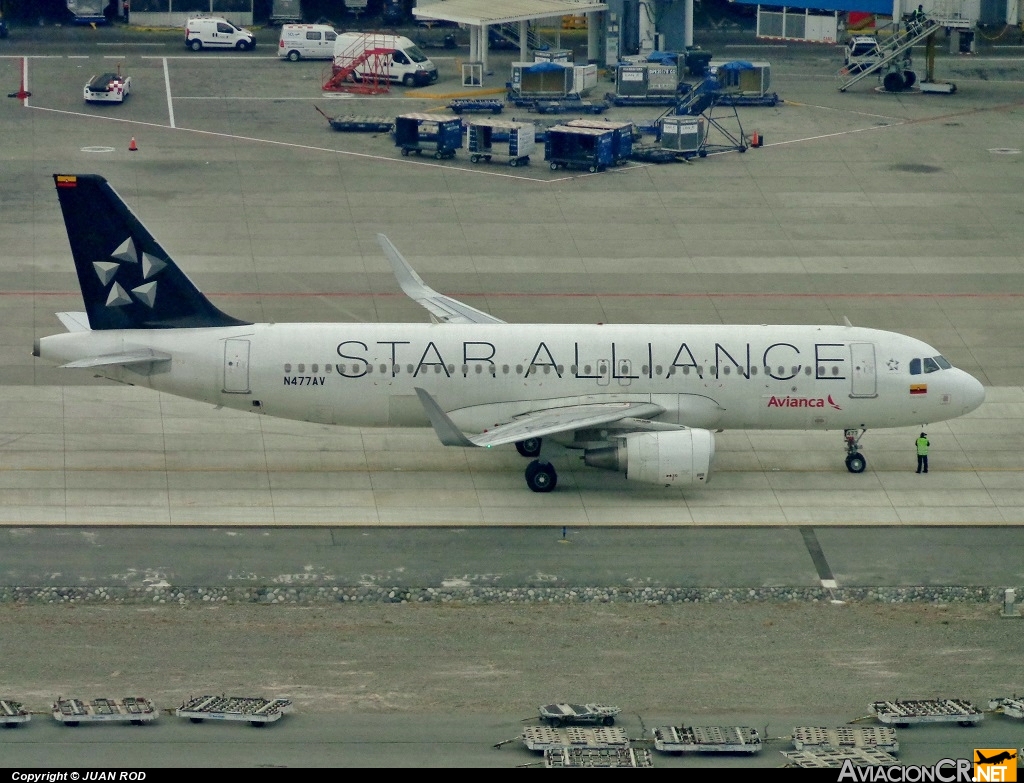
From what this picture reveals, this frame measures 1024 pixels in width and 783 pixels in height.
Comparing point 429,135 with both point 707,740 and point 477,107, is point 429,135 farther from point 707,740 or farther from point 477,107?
point 707,740

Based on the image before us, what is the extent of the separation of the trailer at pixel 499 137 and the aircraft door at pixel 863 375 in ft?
118

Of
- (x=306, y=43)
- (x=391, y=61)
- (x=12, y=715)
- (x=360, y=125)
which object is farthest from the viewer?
(x=306, y=43)

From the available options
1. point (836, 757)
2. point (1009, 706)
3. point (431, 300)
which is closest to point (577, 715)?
point (836, 757)

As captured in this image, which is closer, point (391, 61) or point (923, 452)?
point (923, 452)

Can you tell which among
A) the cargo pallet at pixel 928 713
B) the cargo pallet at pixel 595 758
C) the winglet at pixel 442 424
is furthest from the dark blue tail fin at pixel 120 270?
the cargo pallet at pixel 928 713

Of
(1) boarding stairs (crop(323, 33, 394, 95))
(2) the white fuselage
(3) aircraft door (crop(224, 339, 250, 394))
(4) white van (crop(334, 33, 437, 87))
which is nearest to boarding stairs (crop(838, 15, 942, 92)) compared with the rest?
(4) white van (crop(334, 33, 437, 87))

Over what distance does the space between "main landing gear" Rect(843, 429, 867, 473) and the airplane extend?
2.05 ft

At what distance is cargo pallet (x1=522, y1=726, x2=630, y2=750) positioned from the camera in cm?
3278

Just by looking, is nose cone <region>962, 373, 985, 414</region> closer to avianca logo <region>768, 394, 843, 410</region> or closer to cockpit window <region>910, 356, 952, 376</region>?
cockpit window <region>910, 356, 952, 376</region>

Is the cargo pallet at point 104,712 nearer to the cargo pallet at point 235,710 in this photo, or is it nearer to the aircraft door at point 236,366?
the cargo pallet at point 235,710

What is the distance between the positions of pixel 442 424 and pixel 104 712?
13686 mm

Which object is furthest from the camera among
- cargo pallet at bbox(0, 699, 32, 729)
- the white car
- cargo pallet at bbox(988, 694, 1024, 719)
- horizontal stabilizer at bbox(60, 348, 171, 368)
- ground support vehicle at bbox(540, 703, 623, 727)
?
the white car

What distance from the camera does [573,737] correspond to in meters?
33.2

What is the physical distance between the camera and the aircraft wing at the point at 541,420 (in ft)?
146
